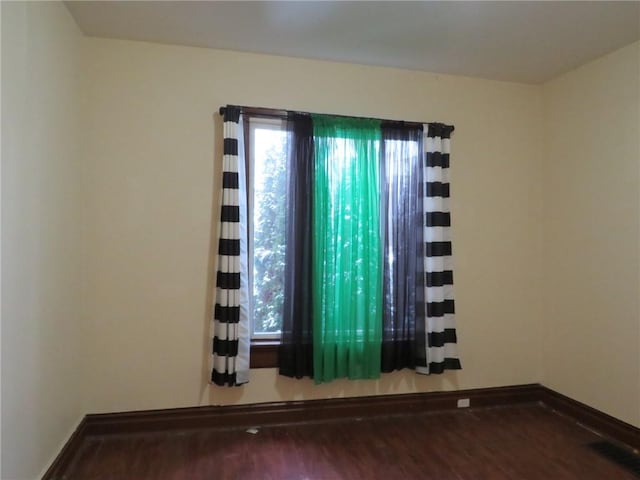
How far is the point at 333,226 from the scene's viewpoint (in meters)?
2.57

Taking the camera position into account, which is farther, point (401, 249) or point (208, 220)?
point (401, 249)

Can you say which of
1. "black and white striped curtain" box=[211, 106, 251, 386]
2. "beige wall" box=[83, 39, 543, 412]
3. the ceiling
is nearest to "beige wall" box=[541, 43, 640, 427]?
the ceiling

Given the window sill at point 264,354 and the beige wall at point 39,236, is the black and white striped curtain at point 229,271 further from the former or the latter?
the beige wall at point 39,236

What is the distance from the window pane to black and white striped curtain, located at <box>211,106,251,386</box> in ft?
0.62

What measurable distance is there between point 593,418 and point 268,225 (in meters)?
2.47

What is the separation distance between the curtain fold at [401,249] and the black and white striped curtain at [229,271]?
955mm

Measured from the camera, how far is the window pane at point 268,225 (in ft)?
8.51

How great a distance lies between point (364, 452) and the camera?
2.27 meters

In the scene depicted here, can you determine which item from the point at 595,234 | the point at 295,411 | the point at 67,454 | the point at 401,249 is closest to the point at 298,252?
the point at 401,249

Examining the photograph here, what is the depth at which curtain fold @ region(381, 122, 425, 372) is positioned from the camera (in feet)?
8.72

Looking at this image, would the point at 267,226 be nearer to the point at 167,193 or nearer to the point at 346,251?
the point at 346,251

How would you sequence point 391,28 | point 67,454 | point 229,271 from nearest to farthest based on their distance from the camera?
point 67,454 → point 391,28 → point 229,271

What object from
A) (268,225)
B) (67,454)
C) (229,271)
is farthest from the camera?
(268,225)

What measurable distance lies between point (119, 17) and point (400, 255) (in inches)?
84.5
